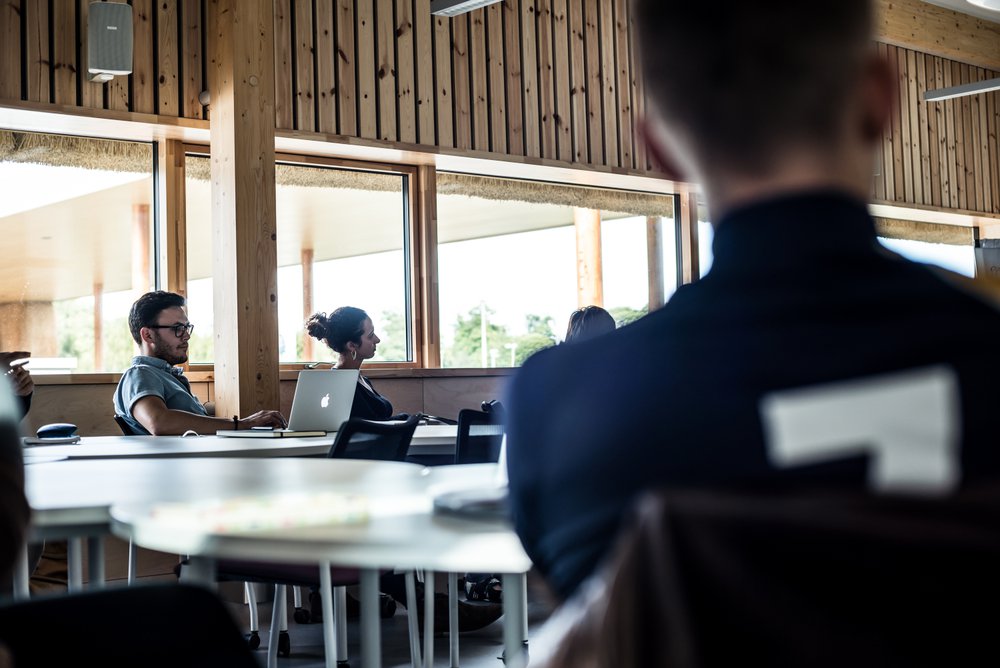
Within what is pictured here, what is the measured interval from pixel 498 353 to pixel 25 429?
12.0 feet

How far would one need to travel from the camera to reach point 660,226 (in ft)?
30.6

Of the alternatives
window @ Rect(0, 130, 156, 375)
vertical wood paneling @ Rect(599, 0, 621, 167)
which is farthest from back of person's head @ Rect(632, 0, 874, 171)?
vertical wood paneling @ Rect(599, 0, 621, 167)

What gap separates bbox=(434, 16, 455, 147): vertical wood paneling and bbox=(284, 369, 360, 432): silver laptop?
3.50 m

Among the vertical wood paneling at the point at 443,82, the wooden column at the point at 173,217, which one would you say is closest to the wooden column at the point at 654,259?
the vertical wood paneling at the point at 443,82

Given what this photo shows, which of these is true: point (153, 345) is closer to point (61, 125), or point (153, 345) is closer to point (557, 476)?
point (61, 125)

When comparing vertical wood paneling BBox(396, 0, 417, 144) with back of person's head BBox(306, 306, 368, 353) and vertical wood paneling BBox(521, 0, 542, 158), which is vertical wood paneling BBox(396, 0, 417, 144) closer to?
vertical wood paneling BBox(521, 0, 542, 158)

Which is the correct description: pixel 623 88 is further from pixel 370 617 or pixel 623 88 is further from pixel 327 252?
pixel 370 617

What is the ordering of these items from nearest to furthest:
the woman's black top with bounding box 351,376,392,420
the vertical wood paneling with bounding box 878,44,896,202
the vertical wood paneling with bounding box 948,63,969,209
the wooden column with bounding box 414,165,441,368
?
the woman's black top with bounding box 351,376,392,420
the wooden column with bounding box 414,165,441,368
the vertical wood paneling with bounding box 878,44,896,202
the vertical wood paneling with bounding box 948,63,969,209

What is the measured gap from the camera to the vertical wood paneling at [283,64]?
6.84m

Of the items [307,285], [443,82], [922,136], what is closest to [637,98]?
[443,82]

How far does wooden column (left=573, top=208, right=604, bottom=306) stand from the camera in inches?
345

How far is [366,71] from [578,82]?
191cm

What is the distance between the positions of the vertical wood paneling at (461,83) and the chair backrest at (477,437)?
3.93 meters

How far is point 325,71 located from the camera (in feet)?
23.2
